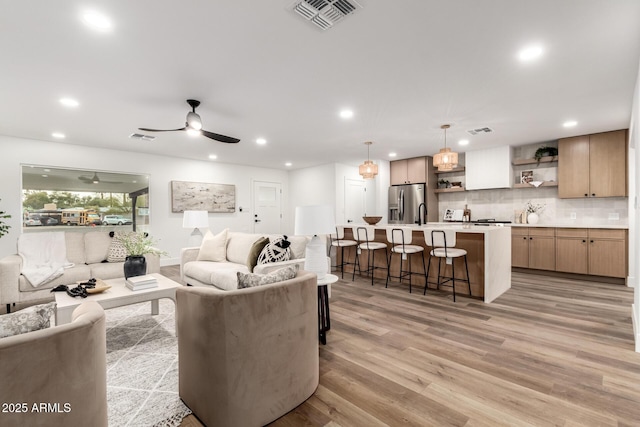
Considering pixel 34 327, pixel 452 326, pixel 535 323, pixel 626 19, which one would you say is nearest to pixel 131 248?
pixel 34 327

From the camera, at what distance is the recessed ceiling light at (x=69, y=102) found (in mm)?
3477

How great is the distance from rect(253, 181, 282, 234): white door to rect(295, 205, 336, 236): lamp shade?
5.99 meters

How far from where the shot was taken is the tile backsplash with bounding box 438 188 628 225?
5.30 meters

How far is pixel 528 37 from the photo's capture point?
233 centimetres

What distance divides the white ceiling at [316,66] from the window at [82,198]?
3.00ft

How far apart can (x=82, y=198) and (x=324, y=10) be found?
19.5ft

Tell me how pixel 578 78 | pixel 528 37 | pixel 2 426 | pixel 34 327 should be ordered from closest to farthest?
pixel 2 426
pixel 34 327
pixel 528 37
pixel 578 78

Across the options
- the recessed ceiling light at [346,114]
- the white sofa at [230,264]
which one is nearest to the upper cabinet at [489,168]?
the recessed ceiling light at [346,114]

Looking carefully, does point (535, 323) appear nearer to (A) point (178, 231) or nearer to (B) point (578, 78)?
(B) point (578, 78)

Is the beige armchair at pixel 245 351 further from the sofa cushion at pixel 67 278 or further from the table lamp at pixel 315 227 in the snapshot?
the sofa cushion at pixel 67 278

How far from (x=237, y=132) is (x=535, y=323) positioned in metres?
4.72

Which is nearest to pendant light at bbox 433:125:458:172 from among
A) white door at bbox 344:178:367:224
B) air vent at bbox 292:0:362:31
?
air vent at bbox 292:0:362:31

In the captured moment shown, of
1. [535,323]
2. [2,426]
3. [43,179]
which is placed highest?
[43,179]

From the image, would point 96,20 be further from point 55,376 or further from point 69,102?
point 55,376
